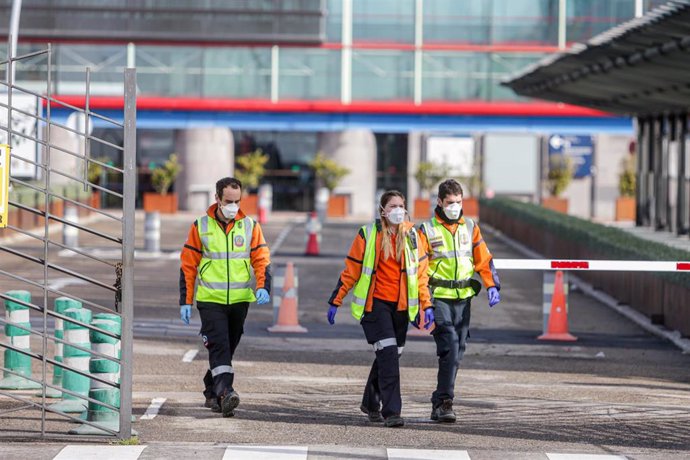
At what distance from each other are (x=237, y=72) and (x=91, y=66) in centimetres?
548

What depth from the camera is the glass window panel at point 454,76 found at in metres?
60.6

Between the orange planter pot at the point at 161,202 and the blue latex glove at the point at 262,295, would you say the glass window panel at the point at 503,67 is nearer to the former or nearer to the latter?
the orange planter pot at the point at 161,202

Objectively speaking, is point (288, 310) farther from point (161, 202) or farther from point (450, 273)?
point (161, 202)

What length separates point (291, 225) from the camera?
163 ft

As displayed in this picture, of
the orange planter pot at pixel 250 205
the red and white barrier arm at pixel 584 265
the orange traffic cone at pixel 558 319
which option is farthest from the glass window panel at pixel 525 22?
the red and white barrier arm at pixel 584 265

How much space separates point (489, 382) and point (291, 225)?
3529 cm

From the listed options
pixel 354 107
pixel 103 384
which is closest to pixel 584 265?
pixel 103 384

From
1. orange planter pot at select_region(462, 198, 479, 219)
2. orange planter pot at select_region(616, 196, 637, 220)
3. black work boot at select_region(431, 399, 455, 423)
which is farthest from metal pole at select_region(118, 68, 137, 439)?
orange planter pot at select_region(616, 196, 637, 220)

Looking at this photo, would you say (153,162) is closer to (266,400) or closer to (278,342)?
(278,342)

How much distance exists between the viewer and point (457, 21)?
6097 centimetres

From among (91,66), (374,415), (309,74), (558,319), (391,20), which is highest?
(391,20)

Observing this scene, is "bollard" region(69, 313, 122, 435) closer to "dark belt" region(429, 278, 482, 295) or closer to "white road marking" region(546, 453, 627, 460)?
"dark belt" region(429, 278, 482, 295)

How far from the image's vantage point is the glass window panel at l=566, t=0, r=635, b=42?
60.5m

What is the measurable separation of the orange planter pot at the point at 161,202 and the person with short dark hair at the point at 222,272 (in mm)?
45709
